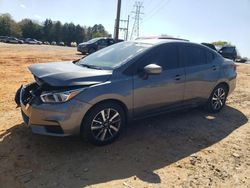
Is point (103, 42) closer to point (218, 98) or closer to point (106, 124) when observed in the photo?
point (218, 98)

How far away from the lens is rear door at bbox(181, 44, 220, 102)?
17.9 feet

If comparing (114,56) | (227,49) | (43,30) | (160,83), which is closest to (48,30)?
(43,30)

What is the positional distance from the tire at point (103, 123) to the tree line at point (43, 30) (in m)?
84.7

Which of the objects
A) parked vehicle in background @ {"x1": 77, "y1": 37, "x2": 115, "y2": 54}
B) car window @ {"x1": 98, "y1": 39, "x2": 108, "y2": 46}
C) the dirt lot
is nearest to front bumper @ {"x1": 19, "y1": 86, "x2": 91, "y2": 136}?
the dirt lot

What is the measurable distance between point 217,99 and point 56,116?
389 centimetres

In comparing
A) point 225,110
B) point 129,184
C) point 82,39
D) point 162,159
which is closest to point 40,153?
point 129,184

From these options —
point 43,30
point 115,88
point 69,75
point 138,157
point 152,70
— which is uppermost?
point 43,30

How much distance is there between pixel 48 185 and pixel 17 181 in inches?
15.4

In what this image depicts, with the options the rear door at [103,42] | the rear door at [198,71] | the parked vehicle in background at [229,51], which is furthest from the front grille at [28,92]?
the parked vehicle in background at [229,51]

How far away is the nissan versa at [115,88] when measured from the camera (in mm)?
3895

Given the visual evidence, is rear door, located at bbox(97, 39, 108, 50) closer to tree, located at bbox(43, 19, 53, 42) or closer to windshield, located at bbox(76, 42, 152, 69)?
windshield, located at bbox(76, 42, 152, 69)

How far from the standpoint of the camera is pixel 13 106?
590 cm

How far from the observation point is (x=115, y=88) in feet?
13.8

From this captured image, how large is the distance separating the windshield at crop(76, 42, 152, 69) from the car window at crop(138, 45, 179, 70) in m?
0.16
